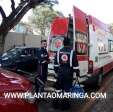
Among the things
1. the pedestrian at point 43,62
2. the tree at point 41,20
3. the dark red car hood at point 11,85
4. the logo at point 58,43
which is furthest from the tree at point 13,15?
the tree at point 41,20

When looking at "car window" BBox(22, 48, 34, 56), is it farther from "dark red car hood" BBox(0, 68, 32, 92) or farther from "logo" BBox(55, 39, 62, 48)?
"dark red car hood" BBox(0, 68, 32, 92)

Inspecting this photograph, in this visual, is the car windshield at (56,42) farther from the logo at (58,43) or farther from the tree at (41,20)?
the tree at (41,20)

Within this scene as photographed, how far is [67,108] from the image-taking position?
8664mm

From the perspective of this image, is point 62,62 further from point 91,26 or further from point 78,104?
point 91,26

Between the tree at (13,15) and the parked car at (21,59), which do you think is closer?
the parked car at (21,59)

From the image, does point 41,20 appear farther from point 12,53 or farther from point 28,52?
point 12,53

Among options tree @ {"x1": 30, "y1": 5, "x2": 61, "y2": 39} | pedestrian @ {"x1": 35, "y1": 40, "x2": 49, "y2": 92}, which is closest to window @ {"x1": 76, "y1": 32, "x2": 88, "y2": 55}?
pedestrian @ {"x1": 35, "y1": 40, "x2": 49, "y2": 92}

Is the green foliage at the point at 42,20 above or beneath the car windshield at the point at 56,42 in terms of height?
above

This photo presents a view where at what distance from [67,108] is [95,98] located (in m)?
1.90

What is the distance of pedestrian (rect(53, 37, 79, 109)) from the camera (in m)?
8.55

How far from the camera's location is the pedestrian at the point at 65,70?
8547 millimetres

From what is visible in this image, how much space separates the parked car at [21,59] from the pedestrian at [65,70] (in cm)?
723

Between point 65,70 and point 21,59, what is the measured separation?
25.8 feet

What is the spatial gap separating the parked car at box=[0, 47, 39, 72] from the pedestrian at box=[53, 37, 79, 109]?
23.7 feet
